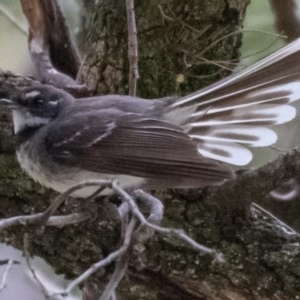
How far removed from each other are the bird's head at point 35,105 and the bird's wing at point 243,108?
9.6 inches

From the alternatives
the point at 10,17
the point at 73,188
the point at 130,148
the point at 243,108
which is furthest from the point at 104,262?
the point at 10,17

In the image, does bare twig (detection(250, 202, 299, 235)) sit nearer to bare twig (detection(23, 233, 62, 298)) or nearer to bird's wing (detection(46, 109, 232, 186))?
bird's wing (detection(46, 109, 232, 186))

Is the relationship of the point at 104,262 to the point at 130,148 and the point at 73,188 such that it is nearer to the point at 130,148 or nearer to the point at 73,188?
the point at 73,188

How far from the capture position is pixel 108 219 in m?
1.75

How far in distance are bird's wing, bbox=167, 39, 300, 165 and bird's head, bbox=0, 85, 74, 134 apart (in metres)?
0.24

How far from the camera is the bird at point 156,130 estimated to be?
156 centimetres

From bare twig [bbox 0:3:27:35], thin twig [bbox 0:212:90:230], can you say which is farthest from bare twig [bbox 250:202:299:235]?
bare twig [bbox 0:3:27:35]

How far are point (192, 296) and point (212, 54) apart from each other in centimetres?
60

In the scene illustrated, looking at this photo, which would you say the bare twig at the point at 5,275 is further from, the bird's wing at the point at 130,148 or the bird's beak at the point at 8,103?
the bird's beak at the point at 8,103

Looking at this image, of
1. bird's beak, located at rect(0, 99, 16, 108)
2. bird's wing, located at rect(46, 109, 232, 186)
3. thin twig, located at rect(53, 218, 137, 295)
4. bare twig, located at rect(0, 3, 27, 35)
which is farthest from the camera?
bare twig, located at rect(0, 3, 27, 35)

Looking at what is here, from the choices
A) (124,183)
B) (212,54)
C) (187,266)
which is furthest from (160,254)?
(212,54)

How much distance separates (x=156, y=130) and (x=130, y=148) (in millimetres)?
71

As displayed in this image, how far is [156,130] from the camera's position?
5.39ft

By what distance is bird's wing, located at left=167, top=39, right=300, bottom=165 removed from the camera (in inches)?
64.1
